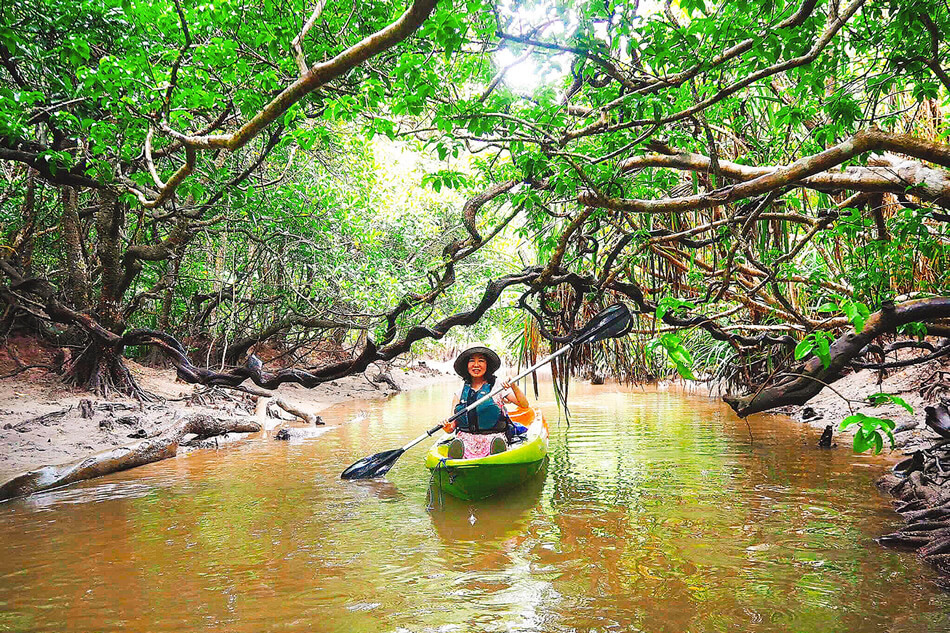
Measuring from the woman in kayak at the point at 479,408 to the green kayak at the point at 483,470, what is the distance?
275mm

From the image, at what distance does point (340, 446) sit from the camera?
9484 mm

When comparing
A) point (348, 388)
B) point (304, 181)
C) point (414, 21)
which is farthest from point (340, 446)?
point (348, 388)

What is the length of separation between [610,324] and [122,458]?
5.75m

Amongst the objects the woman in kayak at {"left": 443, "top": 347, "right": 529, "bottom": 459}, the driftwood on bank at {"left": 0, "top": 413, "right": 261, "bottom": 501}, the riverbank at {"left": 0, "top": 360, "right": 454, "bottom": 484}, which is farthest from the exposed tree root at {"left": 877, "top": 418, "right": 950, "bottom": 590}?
the riverbank at {"left": 0, "top": 360, "right": 454, "bottom": 484}

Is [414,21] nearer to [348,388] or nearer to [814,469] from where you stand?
[814,469]

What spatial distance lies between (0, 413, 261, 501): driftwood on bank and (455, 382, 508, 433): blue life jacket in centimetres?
396

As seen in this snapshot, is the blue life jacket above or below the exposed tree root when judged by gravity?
above

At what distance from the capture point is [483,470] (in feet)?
18.9

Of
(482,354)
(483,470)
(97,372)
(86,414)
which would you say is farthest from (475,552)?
(97,372)

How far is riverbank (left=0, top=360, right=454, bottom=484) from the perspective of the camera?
23.8 ft

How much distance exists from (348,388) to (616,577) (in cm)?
1506

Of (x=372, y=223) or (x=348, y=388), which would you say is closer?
(x=372, y=223)

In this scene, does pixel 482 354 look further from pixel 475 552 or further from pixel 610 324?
pixel 475 552

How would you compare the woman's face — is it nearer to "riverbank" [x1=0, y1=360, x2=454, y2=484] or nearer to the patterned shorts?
the patterned shorts
